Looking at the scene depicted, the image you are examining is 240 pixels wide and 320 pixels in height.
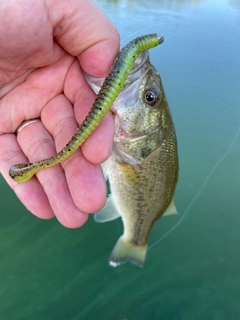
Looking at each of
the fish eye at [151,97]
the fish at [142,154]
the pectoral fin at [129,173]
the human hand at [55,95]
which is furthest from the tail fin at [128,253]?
the fish eye at [151,97]

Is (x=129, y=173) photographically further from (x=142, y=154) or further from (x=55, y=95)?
(x=55, y=95)

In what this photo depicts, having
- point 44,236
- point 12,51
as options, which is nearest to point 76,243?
point 44,236

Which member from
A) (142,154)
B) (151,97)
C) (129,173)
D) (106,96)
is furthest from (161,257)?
(106,96)

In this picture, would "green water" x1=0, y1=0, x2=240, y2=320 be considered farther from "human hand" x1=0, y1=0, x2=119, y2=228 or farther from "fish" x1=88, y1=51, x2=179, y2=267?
"human hand" x1=0, y1=0, x2=119, y2=228

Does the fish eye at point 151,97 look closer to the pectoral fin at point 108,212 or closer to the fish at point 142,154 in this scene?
the fish at point 142,154

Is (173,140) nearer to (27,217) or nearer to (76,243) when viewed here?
(76,243)

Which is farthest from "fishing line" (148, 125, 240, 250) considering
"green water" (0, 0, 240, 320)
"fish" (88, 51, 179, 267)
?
"fish" (88, 51, 179, 267)
